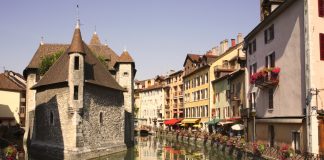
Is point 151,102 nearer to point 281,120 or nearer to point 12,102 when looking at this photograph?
point 12,102

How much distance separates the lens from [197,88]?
5919cm

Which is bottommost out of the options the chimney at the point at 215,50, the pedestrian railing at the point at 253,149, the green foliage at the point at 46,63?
the pedestrian railing at the point at 253,149

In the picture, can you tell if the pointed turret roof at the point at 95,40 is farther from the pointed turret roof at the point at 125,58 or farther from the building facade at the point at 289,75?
the building facade at the point at 289,75

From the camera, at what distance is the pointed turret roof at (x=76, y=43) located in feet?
95.0

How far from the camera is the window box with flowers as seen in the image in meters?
24.5

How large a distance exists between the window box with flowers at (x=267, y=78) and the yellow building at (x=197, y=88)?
26143mm

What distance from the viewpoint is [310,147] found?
19625mm

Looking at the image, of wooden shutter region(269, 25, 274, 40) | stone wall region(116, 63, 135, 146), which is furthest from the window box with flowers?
stone wall region(116, 63, 135, 146)

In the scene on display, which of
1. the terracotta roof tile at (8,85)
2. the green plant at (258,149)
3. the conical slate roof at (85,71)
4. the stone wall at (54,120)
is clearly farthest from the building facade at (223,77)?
the terracotta roof tile at (8,85)

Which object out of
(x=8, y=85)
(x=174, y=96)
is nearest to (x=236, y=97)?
(x=8, y=85)

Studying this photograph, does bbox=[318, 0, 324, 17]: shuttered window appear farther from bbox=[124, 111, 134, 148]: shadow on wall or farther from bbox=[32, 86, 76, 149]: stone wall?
bbox=[124, 111, 134, 148]: shadow on wall

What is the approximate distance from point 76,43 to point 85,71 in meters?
2.73

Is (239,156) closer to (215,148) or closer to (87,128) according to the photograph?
(215,148)

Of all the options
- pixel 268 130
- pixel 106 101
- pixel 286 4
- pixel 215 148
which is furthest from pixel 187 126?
pixel 286 4
